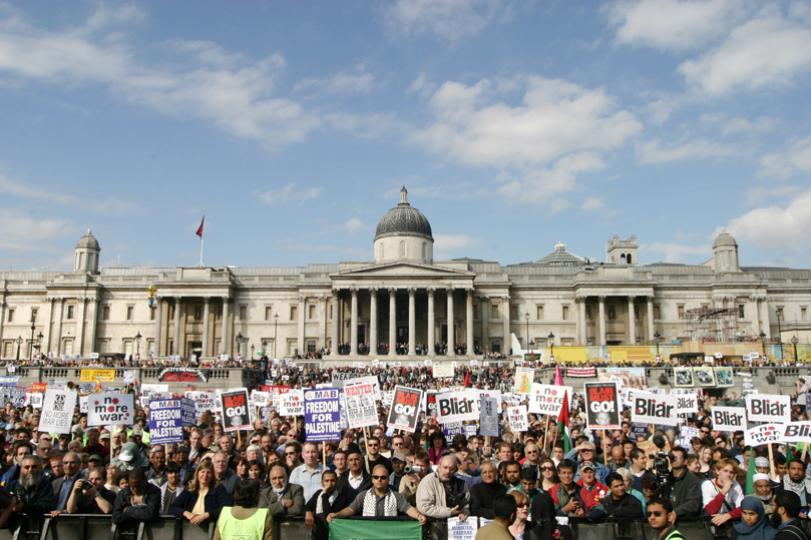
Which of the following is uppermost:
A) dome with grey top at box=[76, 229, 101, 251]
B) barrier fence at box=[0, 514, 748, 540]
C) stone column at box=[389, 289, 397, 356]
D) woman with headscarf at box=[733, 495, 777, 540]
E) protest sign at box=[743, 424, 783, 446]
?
dome with grey top at box=[76, 229, 101, 251]

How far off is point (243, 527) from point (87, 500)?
294cm

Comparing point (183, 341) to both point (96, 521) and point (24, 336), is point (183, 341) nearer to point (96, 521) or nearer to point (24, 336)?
point (24, 336)

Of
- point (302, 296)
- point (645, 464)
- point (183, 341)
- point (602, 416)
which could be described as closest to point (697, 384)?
point (602, 416)

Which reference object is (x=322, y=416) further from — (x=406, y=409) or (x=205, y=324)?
(x=205, y=324)

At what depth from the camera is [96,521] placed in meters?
8.69

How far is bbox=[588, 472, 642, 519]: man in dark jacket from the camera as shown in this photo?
336 inches

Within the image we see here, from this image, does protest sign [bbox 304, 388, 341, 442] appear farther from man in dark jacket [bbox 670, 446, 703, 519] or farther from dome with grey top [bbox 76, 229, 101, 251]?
dome with grey top [bbox 76, 229, 101, 251]

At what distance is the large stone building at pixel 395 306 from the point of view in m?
70.6

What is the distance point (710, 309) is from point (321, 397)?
2563 inches

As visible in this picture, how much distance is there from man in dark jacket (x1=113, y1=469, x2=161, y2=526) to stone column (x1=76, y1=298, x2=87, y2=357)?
236ft

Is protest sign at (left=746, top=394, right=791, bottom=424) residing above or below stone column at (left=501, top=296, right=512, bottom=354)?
below

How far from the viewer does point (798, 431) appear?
12.8 m

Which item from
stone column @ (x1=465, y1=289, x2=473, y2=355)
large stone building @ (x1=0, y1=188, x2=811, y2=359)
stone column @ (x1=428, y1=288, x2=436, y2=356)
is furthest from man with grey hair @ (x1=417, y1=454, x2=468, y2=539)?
large stone building @ (x1=0, y1=188, x2=811, y2=359)

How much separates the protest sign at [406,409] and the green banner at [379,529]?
5.81 m
